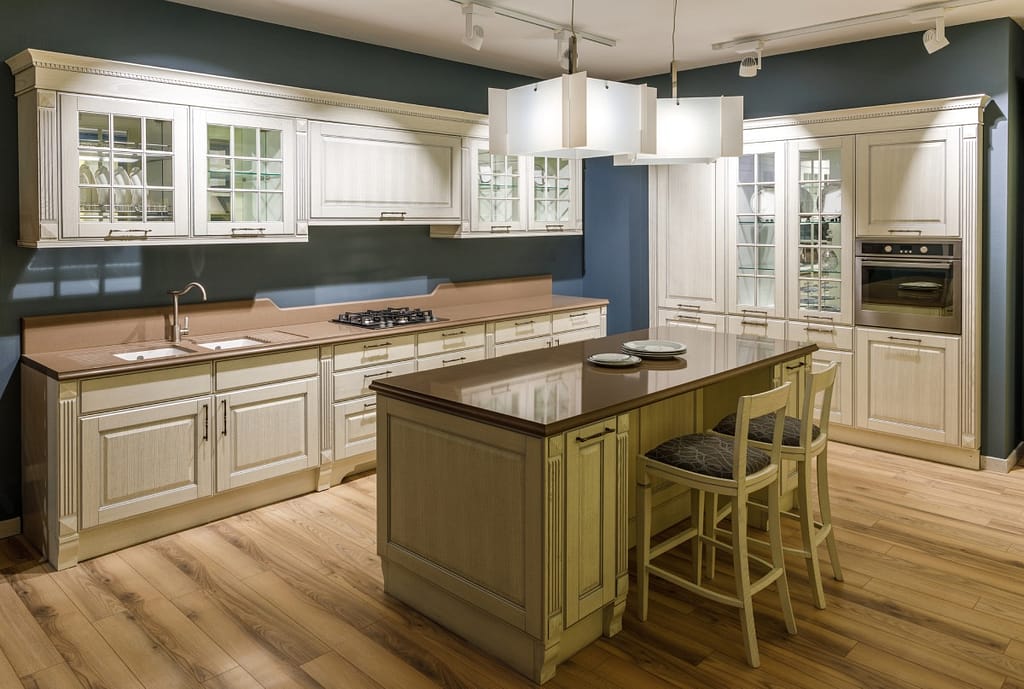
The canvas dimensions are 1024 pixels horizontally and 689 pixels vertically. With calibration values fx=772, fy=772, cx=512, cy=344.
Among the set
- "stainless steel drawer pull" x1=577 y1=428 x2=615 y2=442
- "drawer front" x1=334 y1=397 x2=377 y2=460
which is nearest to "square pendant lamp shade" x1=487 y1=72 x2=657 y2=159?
"stainless steel drawer pull" x1=577 y1=428 x2=615 y2=442

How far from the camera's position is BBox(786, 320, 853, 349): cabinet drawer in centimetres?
517

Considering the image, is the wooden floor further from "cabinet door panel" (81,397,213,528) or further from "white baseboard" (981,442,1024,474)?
"white baseboard" (981,442,1024,474)

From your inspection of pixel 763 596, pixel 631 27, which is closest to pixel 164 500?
pixel 763 596

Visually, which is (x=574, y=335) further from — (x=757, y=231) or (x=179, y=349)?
(x=179, y=349)

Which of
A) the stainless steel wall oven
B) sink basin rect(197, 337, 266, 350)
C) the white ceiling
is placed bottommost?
sink basin rect(197, 337, 266, 350)

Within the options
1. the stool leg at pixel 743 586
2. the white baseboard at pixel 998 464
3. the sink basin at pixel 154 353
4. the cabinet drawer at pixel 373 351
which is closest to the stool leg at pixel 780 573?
the stool leg at pixel 743 586

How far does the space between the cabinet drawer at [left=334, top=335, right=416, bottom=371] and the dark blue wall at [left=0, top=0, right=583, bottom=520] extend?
64cm

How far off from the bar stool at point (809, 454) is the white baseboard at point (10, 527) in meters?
3.32

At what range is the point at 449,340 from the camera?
195 inches

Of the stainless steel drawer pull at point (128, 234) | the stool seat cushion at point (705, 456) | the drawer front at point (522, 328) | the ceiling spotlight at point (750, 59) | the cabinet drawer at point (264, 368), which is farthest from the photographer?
the drawer front at point (522, 328)

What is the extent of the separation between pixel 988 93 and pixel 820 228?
47.6 inches

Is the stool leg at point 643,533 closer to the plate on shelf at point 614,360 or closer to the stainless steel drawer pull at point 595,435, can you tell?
the stainless steel drawer pull at point 595,435

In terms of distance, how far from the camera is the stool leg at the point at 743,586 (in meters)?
2.65

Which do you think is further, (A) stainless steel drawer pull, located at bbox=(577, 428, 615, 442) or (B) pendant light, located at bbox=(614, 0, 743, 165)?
(B) pendant light, located at bbox=(614, 0, 743, 165)
